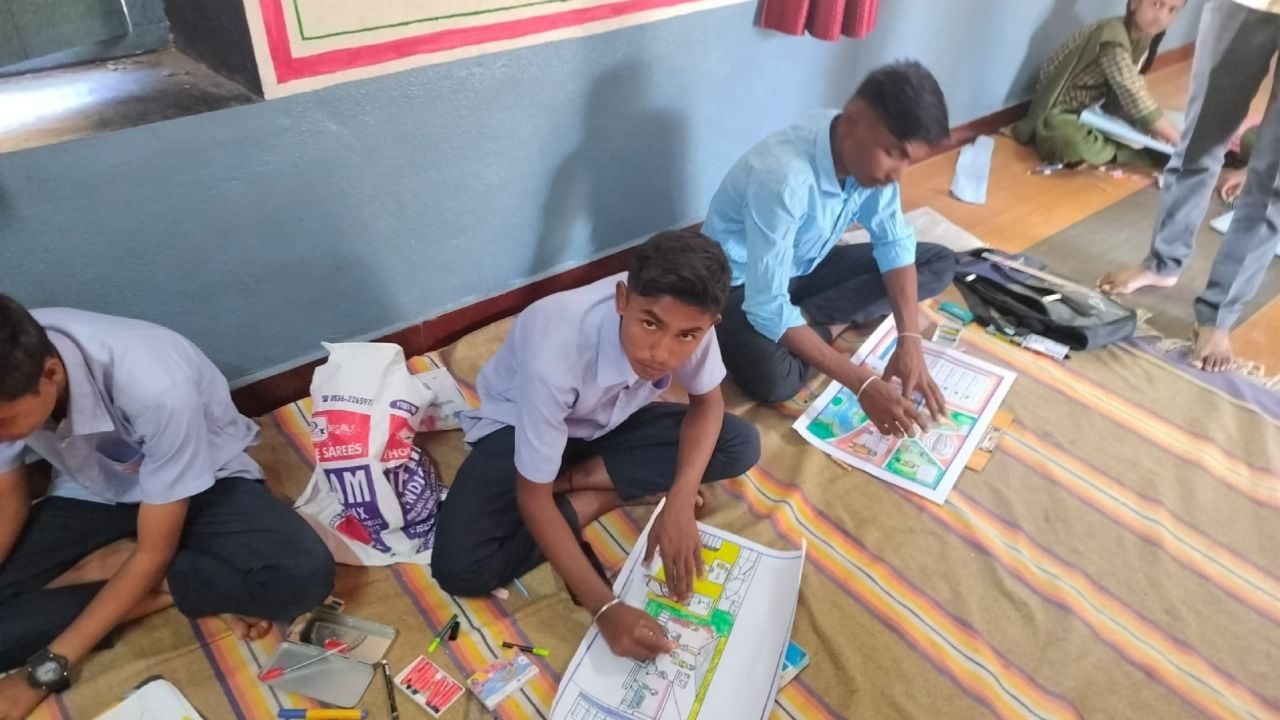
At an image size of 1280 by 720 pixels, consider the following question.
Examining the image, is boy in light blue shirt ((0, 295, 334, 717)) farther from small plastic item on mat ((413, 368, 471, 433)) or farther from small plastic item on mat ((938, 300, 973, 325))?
small plastic item on mat ((938, 300, 973, 325))

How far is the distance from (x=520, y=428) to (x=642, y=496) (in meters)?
0.36

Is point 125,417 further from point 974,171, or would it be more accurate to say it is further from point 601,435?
point 974,171

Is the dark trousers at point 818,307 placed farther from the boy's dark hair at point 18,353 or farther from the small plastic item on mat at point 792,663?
the boy's dark hair at point 18,353

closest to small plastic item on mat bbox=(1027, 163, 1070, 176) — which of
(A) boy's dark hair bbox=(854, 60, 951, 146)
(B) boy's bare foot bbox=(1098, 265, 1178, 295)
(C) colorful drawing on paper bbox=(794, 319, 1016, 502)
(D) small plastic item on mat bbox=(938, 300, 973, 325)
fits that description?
(B) boy's bare foot bbox=(1098, 265, 1178, 295)

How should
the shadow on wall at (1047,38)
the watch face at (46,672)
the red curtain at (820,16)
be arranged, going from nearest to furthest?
the watch face at (46,672) → the red curtain at (820,16) → the shadow on wall at (1047,38)

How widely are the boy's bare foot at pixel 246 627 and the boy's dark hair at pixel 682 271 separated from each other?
0.73 meters

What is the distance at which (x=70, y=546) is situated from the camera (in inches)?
44.1

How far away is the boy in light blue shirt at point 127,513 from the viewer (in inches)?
38.7

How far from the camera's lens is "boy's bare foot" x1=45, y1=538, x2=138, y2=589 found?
3.72 feet

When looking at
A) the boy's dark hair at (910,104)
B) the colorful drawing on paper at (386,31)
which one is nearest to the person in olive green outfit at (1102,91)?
the boy's dark hair at (910,104)

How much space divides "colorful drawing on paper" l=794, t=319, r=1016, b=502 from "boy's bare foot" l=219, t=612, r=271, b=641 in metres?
0.97

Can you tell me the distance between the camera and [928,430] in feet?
5.10

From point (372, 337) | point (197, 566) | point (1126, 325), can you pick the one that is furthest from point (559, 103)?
point (1126, 325)

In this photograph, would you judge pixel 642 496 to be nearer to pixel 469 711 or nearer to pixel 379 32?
pixel 469 711
